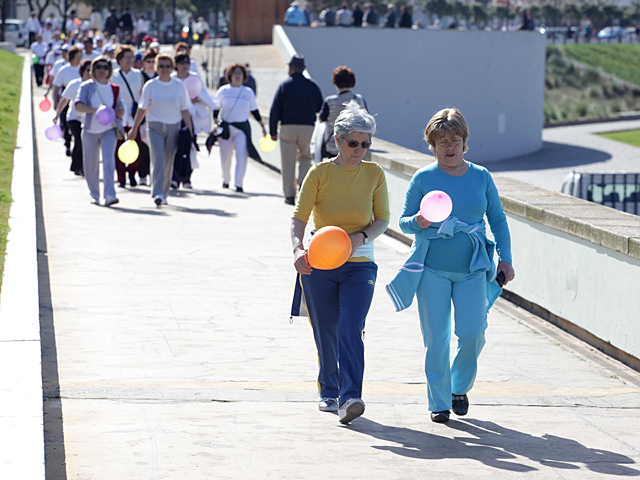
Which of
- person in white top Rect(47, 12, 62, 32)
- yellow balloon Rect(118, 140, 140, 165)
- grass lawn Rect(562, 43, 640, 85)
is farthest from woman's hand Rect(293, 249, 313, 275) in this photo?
grass lawn Rect(562, 43, 640, 85)

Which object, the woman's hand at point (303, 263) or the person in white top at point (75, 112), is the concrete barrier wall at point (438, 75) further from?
the woman's hand at point (303, 263)

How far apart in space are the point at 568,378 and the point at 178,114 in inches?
289

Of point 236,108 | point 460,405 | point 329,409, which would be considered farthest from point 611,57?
point 329,409

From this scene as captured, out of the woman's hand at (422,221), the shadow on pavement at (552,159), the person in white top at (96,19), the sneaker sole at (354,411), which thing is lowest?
the shadow on pavement at (552,159)

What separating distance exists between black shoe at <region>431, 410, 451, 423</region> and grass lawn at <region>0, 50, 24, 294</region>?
3655mm

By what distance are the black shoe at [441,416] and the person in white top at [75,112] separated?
27.8 ft

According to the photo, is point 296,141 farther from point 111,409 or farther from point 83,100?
point 111,409

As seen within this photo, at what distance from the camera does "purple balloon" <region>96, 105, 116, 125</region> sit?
12.2 m

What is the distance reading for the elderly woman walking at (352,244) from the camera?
5.32 m

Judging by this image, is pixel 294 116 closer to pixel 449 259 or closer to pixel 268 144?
pixel 268 144

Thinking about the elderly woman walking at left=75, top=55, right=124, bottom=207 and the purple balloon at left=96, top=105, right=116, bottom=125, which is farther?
the elderly woman walking at left=75, top=55, right=124, bottom=207

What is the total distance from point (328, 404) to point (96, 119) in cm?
769

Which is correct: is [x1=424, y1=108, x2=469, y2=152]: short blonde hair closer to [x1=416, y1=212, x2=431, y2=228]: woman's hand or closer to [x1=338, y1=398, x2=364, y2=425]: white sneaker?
[x1=416, y1=212, x2=431, y2=228]: woman's hand

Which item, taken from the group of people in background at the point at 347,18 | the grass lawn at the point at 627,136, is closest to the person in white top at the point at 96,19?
the group of people in background at the point at 347,18
